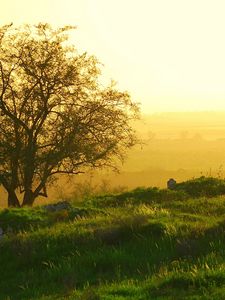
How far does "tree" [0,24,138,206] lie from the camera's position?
90.3 ft

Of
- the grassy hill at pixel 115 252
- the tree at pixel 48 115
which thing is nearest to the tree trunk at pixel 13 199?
the tree at pixel 48 115

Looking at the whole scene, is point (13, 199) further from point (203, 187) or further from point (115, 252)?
point (115, 252)

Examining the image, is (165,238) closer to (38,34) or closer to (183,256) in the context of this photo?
(183,256)

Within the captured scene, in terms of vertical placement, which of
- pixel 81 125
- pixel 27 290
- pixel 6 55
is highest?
pixel 6 55

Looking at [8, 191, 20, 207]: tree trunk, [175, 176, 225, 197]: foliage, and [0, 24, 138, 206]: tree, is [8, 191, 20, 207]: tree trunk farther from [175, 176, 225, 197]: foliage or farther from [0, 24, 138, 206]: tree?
[175, 176, 225, 197]: foliage

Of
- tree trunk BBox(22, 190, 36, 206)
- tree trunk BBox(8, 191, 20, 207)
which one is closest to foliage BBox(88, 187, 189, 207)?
tree trunk BBox(22, 190, 36, 206)

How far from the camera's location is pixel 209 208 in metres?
17.5

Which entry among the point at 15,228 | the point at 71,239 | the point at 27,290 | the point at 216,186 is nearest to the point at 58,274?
the point at 27,290

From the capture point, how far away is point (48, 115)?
94.0 ft

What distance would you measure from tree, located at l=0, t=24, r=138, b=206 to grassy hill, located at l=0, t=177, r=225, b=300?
29.6 ft

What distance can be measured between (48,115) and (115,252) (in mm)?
17351

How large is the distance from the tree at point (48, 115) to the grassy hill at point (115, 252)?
9.02m

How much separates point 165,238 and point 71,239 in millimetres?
2637

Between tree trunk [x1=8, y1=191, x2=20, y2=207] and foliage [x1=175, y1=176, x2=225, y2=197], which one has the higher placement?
foliage [x1=175, y1=176, x2=225, y2=197]
